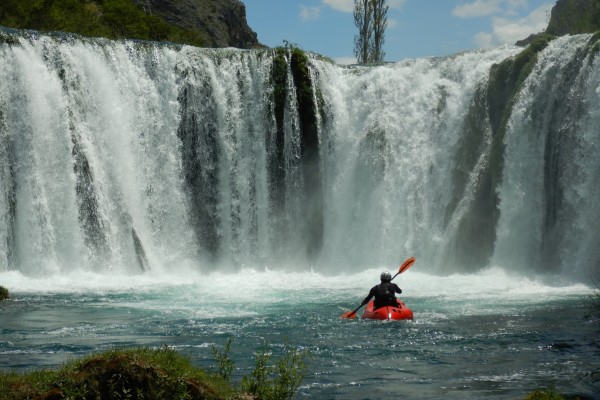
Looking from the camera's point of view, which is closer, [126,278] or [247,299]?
[247,299]

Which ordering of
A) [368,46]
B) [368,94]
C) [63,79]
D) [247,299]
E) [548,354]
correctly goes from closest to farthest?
[548,354] < [247,299] < [63,79] < [368,94] < [368,46]

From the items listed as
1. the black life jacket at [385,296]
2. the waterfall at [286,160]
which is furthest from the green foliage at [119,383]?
the waterfall at [286,160]

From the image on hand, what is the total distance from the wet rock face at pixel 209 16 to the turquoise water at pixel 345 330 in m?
29.6

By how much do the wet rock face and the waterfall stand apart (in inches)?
887

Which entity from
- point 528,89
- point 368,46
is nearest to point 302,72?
point 528,89

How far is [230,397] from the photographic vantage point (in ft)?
26.6

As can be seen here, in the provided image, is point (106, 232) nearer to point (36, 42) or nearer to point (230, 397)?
point (36, 42)

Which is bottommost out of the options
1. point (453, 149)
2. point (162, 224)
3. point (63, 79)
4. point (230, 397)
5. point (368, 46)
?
point (230, 397)

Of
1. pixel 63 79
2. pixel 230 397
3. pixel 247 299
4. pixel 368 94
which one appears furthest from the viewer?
pixel 368 94

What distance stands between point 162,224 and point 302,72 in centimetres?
676

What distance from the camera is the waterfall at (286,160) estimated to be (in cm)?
2384

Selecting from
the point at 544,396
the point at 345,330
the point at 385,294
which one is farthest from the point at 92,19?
the point at 544,396

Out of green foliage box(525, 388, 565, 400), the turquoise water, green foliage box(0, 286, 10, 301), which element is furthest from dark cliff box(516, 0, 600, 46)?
green foliage box(525, 388, 565, 400)

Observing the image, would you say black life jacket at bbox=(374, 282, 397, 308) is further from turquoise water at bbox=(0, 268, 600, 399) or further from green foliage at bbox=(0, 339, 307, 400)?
green foliage at bbox=(0, 339, 307, 400)
